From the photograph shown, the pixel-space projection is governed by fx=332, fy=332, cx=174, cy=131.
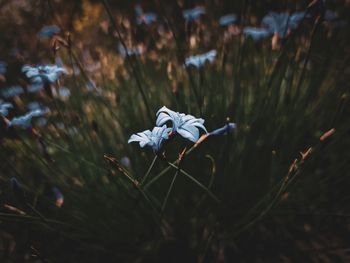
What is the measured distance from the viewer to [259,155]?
2.16 m

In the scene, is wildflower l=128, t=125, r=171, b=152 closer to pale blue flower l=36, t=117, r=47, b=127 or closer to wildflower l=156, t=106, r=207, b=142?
wildflower l=156, t=106, r=207, b=142

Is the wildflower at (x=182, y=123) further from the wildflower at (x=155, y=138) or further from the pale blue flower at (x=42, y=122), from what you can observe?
the pale blue flower at (x=42, y=122)

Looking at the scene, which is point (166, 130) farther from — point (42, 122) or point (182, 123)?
point (42, 122)

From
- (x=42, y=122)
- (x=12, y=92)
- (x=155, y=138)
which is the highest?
(x=12, y=92)

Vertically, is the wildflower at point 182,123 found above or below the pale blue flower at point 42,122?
below

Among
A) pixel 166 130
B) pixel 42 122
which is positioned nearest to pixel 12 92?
pixel 42 122

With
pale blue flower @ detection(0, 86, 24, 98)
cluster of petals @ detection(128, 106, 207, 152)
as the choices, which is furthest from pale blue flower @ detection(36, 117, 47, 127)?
cluster of petals @ detection(128, 106, 207, 152)

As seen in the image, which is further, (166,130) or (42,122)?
(42,122)

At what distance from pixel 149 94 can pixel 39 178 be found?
1.29 m

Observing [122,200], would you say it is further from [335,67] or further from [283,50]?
[335,67]

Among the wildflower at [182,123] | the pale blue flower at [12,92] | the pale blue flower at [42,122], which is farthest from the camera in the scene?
the pale blue flower at [42,122]

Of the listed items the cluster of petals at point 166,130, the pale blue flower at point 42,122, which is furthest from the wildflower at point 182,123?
the pale blue flower at point 42,122

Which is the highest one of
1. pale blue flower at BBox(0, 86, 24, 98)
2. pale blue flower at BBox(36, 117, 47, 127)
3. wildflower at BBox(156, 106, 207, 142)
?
pale blue flower at BBox(0, 86, 24, 98)

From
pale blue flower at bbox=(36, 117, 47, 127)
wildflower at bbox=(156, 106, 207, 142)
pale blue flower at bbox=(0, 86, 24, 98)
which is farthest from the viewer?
pale blue flower at bbox=(36, 117, 47, 127)
